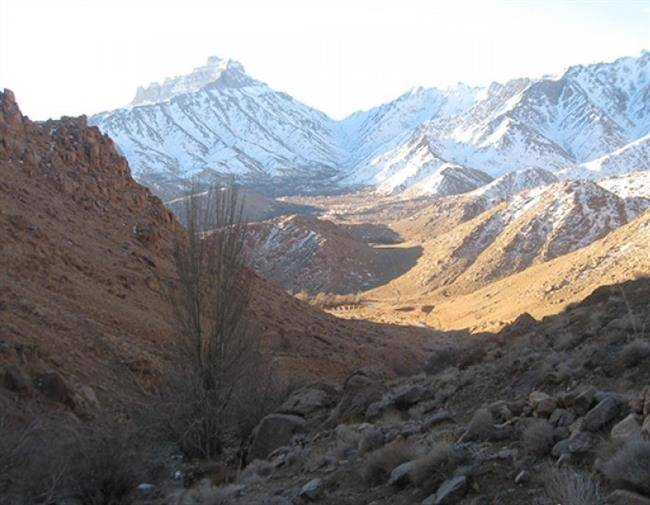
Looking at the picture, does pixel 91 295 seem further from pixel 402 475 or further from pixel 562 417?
pixel 562 417

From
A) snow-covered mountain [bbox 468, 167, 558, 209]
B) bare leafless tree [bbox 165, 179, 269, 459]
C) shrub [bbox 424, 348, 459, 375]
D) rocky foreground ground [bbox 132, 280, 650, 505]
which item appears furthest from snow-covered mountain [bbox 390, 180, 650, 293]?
rocky foreground ground [bbox 132, 280, 650, 505]

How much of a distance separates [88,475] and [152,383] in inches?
340

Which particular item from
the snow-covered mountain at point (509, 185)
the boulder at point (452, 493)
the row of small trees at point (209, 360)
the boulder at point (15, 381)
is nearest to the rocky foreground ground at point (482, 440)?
the boulder at point (452, 493)

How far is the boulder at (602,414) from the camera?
6.43 meters

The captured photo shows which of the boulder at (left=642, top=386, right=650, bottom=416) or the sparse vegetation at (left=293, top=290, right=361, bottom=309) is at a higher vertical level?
the boulder at (left=642, top=386, right=650, bottom=416)

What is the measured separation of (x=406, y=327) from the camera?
44469 mm

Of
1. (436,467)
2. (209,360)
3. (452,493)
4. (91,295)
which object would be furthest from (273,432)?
(91,295)

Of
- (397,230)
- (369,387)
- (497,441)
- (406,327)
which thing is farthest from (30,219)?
(397,230)

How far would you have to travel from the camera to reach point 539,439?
6.47 m

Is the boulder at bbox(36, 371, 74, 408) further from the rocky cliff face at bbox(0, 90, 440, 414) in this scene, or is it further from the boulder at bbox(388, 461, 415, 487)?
the boulder at bbox(388, 461, 415, 487)

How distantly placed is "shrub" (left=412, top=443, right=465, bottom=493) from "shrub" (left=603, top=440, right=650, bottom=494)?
174 cm

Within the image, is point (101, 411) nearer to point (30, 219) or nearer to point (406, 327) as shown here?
point (30, 219)

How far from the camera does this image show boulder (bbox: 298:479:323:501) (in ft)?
25.7

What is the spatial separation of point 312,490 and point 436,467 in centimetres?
169
